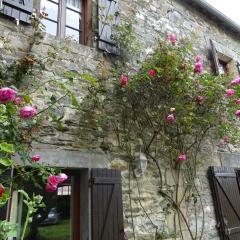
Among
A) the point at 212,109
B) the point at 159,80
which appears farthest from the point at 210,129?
the point at 159,80

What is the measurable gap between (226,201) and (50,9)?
13.1 ft

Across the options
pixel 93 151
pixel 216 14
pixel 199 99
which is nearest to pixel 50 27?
pixel 93 151

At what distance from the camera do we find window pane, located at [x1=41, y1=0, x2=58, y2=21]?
372 centimetres

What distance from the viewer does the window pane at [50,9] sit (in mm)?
3719

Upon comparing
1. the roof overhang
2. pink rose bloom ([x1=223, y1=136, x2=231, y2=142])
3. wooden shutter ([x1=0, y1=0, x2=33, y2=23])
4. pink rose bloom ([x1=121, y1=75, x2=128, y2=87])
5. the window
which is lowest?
pink rose bloom ([x1=223, y1=136, x2=231, y2=142])

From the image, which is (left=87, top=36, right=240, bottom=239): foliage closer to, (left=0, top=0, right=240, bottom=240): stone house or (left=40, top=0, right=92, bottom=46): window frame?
(left=0, top=0, right=240, bottom=240): stone house

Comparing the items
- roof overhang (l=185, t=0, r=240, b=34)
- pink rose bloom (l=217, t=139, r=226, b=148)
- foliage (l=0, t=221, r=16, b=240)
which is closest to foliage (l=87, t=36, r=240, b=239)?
pink rose bloom (l=217, t=139, r=226, b=148)

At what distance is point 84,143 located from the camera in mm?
3285

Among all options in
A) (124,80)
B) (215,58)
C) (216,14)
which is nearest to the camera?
(124,80)

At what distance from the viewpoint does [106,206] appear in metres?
3.09

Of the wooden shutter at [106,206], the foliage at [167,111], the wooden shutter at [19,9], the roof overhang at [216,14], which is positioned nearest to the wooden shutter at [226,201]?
the foliage at [167,111]

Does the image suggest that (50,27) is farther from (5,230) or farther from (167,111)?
(5,230)

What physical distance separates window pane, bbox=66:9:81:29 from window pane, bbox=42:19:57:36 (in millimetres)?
228

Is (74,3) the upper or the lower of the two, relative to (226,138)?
upper
